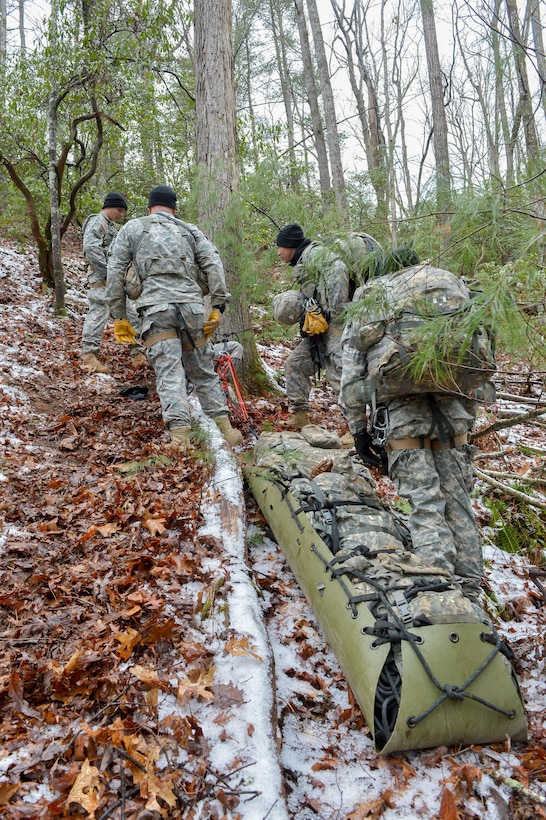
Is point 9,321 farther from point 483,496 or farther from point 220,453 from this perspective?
point 483,496

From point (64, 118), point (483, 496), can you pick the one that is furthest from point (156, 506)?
point (64, 118)

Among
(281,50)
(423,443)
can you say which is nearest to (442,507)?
(423,443)

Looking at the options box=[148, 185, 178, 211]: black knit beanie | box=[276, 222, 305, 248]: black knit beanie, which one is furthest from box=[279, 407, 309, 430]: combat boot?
box=[148, 185, 178, 211]: black knit beanie

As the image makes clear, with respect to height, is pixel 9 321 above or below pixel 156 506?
above

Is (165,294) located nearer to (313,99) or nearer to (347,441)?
(347,441)

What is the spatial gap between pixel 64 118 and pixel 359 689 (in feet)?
38.3

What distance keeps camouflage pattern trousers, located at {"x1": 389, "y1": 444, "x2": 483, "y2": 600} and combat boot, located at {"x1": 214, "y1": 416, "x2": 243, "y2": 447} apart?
224cm

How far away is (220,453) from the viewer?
4918 mm

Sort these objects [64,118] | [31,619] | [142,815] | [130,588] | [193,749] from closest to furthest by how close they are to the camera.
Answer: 1. [142,815]
2. [193,749]
3. [31,619]
4. [130,588]
5. [64,118]

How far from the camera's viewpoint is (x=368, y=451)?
433 cm

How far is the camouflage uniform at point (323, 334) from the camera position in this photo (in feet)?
18.9

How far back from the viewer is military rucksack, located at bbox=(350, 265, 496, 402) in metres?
2.58

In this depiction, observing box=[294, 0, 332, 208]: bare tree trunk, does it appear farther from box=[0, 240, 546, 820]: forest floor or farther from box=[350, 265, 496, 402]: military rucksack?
box=[0, 240, 546, 820]: forest floor

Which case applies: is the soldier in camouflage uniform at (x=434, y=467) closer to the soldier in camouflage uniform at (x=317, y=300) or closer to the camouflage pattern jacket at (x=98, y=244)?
the soldier in camouflage uniform at (x=317, y=300)
